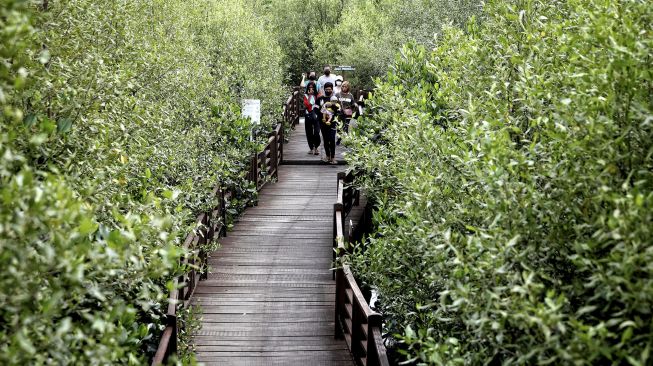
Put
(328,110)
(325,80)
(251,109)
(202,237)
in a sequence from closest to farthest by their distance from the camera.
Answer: (202,237) → (251,109) → (328,110) → (325,80)

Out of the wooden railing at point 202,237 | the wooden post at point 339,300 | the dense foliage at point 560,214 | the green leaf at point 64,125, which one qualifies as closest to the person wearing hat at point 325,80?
the wooden railing at point 202,237

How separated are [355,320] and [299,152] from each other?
12.6 m

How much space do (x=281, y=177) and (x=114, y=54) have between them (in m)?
10.1

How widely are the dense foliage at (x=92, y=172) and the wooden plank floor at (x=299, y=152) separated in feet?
16.7

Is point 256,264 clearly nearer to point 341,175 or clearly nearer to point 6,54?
point 341,175

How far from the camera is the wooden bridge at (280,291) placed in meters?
9.21

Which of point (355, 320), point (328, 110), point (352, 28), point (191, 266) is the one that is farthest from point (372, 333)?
point (352, 28)

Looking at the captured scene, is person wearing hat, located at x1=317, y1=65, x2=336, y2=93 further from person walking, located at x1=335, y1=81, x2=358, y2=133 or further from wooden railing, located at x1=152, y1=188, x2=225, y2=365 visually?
wooden railing, located at x1=152, y1=188, x2=225, y2=365

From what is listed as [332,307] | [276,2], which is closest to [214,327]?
[332,307]

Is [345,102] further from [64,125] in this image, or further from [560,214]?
[560,214]

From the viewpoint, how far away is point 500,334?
4.30m

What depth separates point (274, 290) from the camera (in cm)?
1164

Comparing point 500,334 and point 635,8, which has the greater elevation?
point 635,8

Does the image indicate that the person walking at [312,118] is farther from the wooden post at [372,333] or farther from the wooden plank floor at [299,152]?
the wooden post at [372,333]
